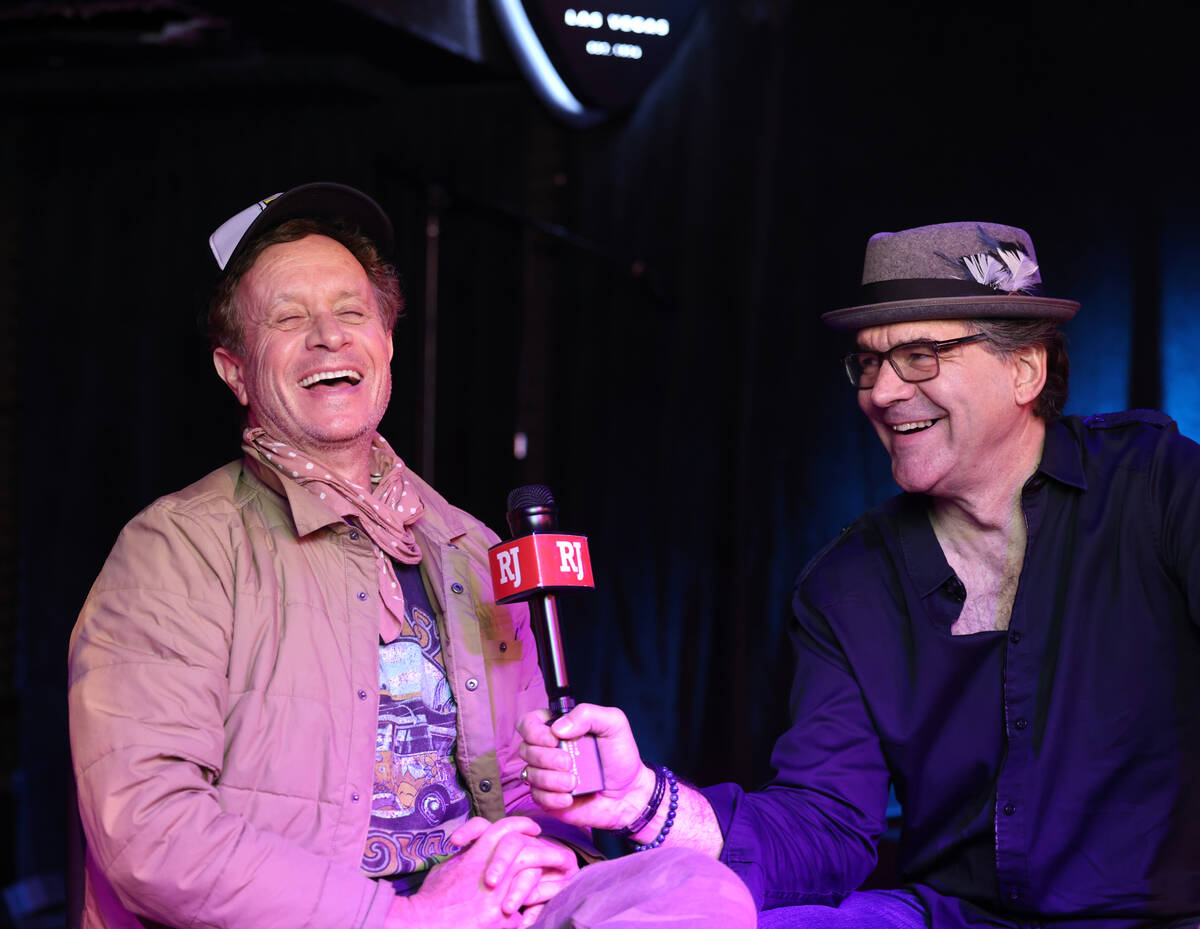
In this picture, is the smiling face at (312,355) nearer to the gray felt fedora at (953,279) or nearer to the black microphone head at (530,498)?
the black microphone head at (530,498)

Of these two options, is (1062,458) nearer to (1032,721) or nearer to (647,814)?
(1032,721)

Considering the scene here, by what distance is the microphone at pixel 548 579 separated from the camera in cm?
177

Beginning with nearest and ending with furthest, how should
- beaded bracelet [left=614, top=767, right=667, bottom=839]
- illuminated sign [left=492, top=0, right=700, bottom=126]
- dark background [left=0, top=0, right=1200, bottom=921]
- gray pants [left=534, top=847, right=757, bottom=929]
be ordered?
gray pants [left=534, top=847, right=757, bottom=929]
beaded bracelet [left=614, top=767, right=667, bottom=839]
dark background [left=0, top=0, right=1200, bottom=921]
illuminated sign [left=492, top=0, right=700, bottom=126]

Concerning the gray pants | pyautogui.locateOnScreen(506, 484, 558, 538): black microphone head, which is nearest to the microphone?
pyautogui.locateOnScreen(506, 484, 558, 538): black microphone head

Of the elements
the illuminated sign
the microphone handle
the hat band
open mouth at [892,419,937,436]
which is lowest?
the microphone handle

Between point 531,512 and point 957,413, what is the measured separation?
90cm

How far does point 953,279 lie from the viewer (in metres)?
2.26

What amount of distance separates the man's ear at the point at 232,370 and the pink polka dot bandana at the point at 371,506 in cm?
10

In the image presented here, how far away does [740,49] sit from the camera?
454cm

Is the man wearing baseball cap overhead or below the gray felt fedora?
below

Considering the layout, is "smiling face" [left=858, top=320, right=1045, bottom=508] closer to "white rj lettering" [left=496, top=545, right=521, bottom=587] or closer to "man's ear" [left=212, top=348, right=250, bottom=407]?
"white rj lettering" [left=496, top=545, right=521, bottom=587]

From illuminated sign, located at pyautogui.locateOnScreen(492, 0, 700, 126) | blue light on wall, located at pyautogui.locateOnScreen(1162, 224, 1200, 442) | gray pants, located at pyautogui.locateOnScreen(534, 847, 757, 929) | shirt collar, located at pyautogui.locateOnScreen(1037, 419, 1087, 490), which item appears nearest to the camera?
gray pants, located at pyautogui.locateOnScreen(534, 847, 757, 929)

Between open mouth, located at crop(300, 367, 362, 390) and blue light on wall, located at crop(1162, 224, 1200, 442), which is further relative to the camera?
blue light on wall, located at crop(1162, 224, 1200, 442)

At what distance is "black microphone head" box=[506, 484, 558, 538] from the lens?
1.83 metres
